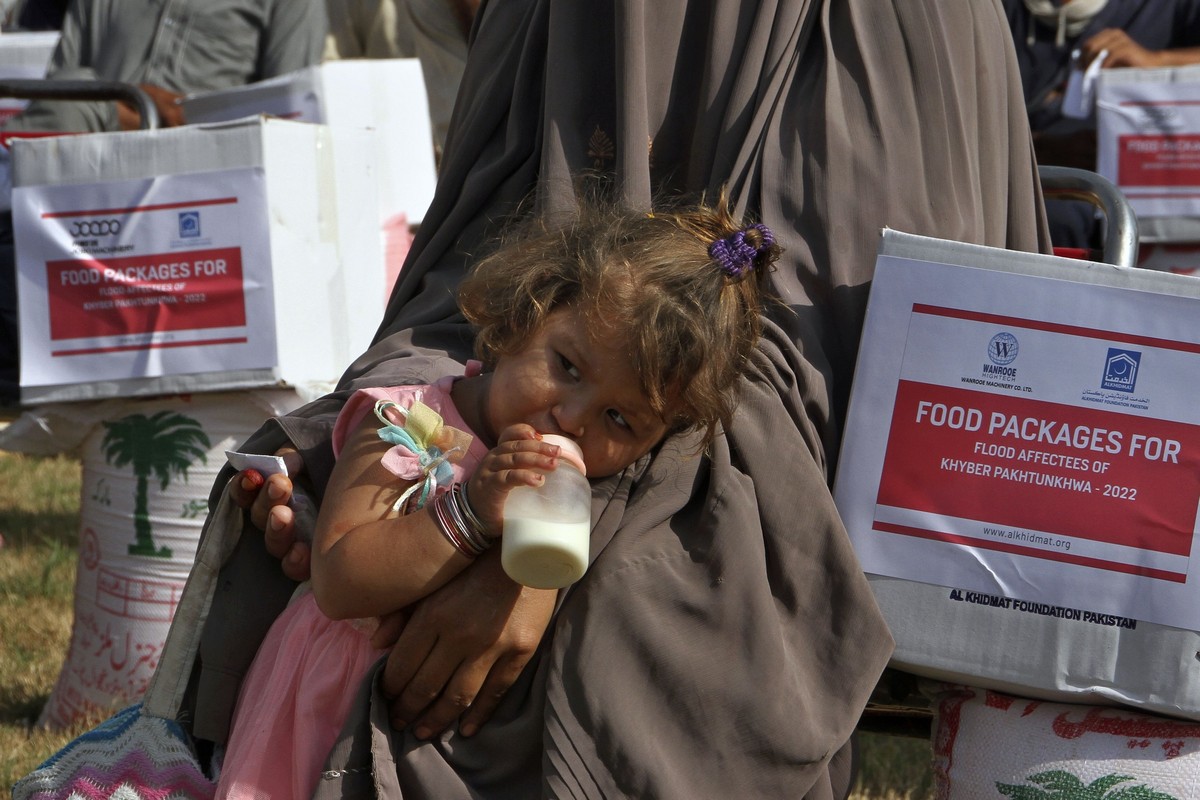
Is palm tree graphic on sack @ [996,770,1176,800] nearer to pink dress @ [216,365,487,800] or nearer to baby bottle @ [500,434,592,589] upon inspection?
baby bottle @ [500,434,592,589]

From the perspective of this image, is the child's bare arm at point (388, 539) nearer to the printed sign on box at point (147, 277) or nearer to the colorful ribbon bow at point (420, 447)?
the colorful ribbon bow at point (420, 447)

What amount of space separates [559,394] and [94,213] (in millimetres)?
1993

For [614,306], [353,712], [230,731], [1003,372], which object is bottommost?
[230,731]

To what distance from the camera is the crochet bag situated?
1881mm

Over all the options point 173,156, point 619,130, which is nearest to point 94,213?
point 173,156

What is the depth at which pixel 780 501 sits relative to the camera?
1884 mm

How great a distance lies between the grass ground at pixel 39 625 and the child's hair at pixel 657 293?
1.27 m

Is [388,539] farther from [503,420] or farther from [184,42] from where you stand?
[184,42]

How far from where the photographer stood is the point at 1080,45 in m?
Answer: 4.45

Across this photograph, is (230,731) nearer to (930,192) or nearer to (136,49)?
(930,192)

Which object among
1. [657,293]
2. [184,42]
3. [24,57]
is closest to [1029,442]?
[657,293]

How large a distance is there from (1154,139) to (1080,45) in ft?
1.71

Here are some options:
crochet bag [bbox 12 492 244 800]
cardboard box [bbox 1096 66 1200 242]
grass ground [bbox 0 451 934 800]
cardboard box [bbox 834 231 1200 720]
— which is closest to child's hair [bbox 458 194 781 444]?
cardboard box [bbox 834 231 1200 720]

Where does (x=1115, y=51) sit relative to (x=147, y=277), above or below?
above
